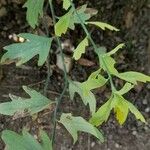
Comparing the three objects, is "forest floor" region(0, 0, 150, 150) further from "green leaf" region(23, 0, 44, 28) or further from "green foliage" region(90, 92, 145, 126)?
"green foliage" region(90, 92, 145, 126)

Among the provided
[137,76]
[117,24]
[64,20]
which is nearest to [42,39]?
[64,20]

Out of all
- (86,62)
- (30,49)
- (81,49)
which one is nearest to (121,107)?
(81,49)

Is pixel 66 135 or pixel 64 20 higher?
pixel 64 20

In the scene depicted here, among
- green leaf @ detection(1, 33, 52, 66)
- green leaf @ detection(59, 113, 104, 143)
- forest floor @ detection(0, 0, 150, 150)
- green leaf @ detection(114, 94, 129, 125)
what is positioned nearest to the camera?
green leaf @ detection(114, 94, 129, 125)

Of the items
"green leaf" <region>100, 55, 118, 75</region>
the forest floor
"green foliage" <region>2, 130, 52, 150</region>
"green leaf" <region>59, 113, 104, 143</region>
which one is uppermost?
"green leaf" <region>100, 55, 118, 75</region>

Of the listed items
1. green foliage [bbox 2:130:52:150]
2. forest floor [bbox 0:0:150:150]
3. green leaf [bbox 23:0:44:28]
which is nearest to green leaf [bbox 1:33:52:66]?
green leaf [bbox 23:0:44:28]

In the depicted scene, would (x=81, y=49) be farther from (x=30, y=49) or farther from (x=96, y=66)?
(x=96, y=66)

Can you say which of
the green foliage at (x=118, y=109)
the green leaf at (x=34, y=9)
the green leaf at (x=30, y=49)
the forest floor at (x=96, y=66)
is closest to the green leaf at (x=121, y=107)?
the green foliage at (x=118, y=109)

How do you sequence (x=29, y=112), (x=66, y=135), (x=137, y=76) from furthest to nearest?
(x=66, y=135), (x=29, y=112), (x=137, y=76)

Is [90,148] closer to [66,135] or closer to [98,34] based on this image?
[66,135]
